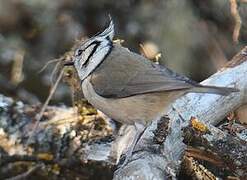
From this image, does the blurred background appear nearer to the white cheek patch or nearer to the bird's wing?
the white cheek patch

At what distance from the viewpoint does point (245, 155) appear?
354cm

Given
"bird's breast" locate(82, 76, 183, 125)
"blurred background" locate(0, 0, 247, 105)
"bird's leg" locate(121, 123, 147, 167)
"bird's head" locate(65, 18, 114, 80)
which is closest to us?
"bird's leg" locate(121, 123, 147, 167)

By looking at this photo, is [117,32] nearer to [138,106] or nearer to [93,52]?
[93,52]

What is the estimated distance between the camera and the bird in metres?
3.69

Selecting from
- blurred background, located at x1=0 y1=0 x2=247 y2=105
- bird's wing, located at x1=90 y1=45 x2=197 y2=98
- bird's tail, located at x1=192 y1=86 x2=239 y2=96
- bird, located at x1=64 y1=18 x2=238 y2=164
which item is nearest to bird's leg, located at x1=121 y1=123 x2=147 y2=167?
bird, located at x1=64 y1=18 x2=238 y2=164

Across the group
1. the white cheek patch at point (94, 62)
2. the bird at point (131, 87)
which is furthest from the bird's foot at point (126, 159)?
the white cheek patch at point (94, 62)

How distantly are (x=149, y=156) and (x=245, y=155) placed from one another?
1.63 feet

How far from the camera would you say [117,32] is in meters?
6.50

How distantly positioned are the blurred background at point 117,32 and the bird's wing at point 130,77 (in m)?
1.88

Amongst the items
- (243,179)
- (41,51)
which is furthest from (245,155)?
(41,51)

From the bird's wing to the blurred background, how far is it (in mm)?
1881

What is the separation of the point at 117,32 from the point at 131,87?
9.04 feet

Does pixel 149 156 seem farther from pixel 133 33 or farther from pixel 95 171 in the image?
pixel 133 33

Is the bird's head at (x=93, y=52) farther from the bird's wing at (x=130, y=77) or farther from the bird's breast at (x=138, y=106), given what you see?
the bird's breast at (x=138, y=106)
